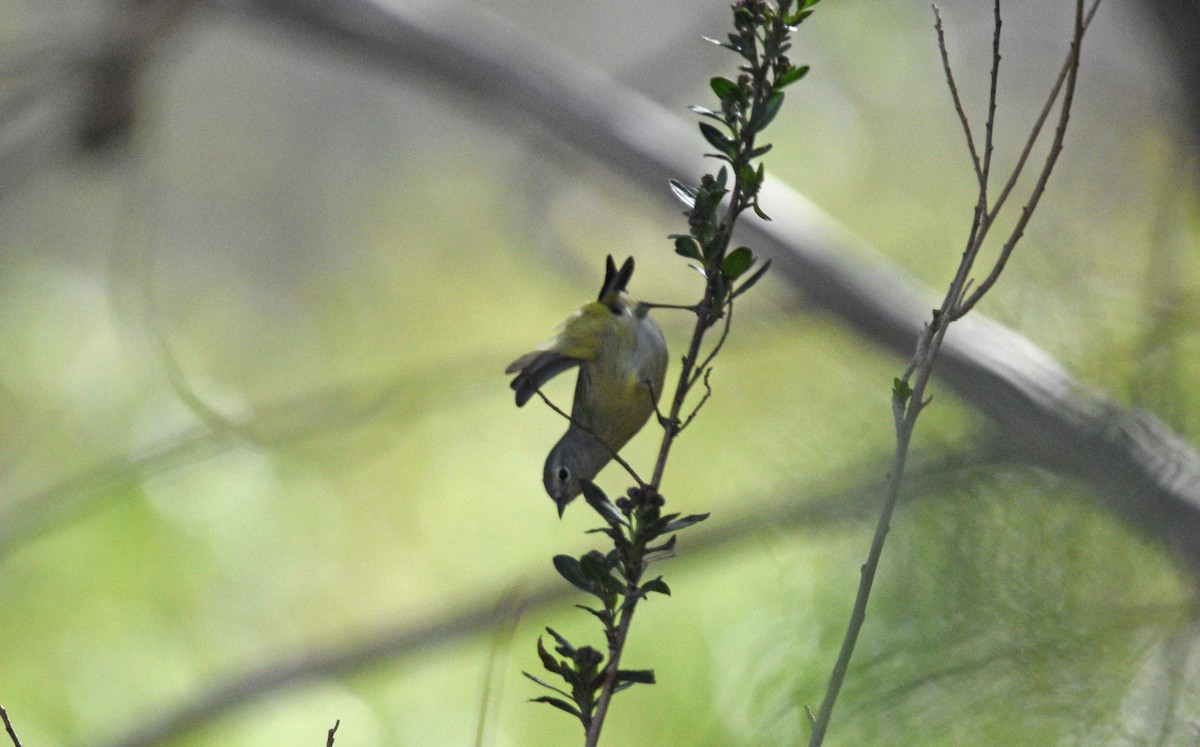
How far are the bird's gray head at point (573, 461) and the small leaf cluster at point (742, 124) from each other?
0.22 metres

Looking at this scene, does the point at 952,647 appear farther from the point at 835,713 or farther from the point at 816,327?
the point at 816,327

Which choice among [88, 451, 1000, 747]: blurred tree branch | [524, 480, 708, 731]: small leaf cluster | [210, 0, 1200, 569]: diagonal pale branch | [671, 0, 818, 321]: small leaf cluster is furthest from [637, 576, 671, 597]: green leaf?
[88, 451, 1000, 747]: blurred tree branch

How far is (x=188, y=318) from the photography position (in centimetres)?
288

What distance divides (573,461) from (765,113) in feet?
0.94

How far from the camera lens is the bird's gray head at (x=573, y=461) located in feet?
1.94

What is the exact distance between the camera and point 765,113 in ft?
1.24

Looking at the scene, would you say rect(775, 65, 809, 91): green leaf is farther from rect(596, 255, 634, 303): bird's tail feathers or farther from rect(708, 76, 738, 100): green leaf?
rect(596, 255, 634, 303): bird's tail feathers

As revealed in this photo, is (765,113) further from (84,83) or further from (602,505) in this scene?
(84,83)

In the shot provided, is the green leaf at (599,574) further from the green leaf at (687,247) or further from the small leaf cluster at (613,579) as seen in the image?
the green leaf at (687,247)

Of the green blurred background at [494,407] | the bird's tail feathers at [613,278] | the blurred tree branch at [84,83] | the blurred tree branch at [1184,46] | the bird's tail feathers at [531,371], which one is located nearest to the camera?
the bird's tail feathers at [531,371]

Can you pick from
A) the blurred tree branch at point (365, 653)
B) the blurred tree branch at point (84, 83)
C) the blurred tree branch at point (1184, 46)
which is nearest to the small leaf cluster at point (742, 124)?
the blurred tree branch at point (365, 653)

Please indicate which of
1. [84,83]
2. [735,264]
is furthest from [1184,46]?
[84,83]

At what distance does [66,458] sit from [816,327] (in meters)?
1.81

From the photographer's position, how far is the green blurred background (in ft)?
2.69
